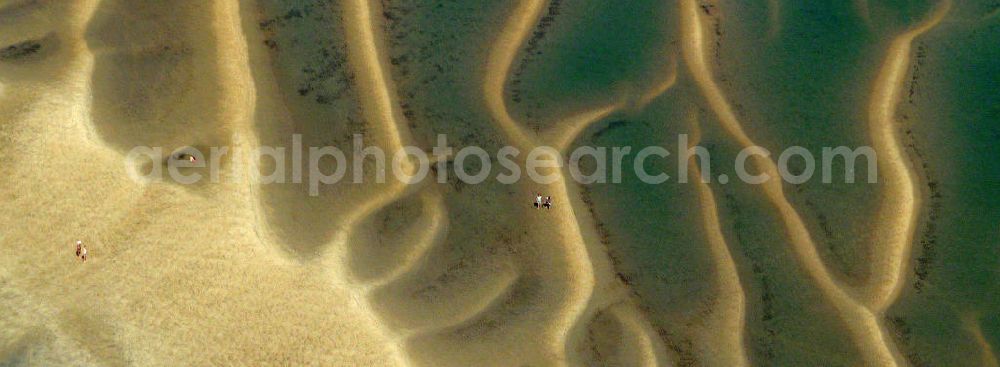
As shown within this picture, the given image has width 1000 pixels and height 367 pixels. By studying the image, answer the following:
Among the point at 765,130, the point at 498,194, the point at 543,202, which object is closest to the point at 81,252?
the point at 498,194

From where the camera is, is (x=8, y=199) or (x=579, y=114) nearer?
(x=8, y=199)

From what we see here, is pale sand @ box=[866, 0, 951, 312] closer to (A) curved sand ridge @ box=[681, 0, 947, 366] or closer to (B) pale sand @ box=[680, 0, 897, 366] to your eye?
(A) curved sand ridge @ box=[681, 0, 947, 366]

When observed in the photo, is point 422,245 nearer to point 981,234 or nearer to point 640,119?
point 640,119

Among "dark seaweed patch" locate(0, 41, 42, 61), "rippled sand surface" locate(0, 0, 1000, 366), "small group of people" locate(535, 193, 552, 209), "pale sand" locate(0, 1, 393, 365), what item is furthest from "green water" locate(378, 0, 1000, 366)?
"dark seaweed patch" locate(0, 41, 42, 61)

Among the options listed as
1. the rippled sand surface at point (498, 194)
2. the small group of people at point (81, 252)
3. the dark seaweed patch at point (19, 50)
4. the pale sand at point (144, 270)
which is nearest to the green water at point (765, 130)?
the rippled sand surface at point (498, 194)

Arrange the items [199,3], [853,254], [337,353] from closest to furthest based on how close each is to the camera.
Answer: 1. [337,353]
2. [853,254]
3. [199,3]

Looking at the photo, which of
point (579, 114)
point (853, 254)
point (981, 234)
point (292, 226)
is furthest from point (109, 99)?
Answer: point (981, 234)

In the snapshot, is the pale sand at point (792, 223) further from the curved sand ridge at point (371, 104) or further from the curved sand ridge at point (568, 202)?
the curved sand ridge at point (371, 104)
